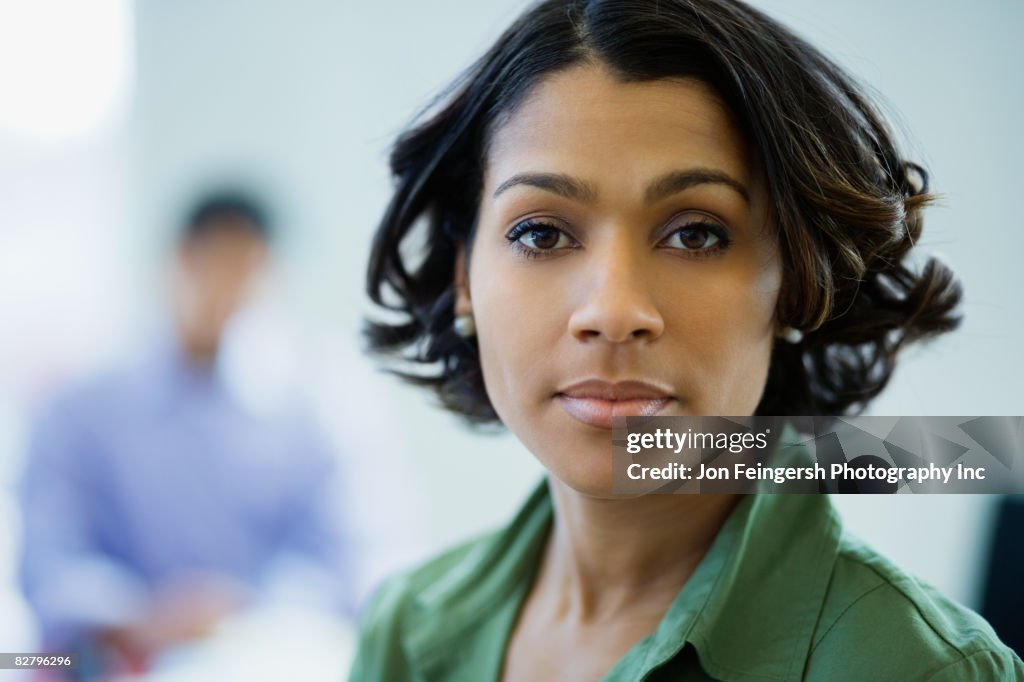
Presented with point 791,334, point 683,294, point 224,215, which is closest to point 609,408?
point 683,294

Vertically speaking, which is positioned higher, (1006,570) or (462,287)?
(462,287)

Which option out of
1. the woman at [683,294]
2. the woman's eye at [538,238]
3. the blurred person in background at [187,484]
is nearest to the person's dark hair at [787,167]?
the woman at [683,294]

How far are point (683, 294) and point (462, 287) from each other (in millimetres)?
313

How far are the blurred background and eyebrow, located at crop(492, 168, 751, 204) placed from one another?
1.54 m

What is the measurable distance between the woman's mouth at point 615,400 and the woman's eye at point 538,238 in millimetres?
132

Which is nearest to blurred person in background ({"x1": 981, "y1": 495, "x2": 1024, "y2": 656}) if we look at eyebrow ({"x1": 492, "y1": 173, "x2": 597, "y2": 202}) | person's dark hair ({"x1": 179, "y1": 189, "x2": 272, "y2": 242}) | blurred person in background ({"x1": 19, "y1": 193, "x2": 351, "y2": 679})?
eyebrow ({"x1": 492, "y1": 173, "x2": 597, "y2": 202})

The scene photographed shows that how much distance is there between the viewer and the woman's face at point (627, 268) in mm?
789

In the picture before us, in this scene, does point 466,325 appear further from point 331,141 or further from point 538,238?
point 331,141

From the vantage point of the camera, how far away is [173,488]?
7.06 ft

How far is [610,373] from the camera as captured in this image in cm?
78

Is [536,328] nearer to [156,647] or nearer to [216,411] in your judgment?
[156,647]

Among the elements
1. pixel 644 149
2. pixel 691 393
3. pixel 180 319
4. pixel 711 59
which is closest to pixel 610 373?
pixel 691 393

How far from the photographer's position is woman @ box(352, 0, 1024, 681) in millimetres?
791

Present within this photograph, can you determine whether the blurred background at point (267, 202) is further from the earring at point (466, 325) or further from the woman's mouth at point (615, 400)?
the woman's mouth at point (615, 400)
